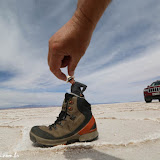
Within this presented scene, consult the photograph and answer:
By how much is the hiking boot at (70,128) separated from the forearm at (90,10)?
2.45ft

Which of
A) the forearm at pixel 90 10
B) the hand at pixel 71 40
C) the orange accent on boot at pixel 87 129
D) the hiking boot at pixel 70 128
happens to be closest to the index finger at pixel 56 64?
the hand at pixel 71 40

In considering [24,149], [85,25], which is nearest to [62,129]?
[24,149]

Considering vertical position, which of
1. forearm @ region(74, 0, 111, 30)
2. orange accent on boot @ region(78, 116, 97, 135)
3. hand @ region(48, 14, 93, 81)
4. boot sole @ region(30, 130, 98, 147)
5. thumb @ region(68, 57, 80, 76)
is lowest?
boot sole @ region(30, 130, 98, 147)

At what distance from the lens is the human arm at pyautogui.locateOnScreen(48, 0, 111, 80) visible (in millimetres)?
527

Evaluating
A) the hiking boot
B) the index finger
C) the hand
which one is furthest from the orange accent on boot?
the hand

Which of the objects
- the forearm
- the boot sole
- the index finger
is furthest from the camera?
the boot sole

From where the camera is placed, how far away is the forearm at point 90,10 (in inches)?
20.2

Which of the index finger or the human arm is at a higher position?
the human arm

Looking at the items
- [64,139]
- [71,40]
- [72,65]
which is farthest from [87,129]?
[71,40]

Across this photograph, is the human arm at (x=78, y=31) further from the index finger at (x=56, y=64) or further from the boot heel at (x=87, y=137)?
the boot heel at (x=87, y=137)

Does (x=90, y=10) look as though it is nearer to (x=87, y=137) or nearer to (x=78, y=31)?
(x=78, y=31)

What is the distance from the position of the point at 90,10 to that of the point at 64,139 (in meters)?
0.94

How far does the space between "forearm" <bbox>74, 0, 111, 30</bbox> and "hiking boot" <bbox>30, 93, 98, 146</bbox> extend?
2.45 feet

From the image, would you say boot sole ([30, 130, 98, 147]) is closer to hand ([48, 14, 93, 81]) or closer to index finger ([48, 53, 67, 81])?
index finger ([48, 53, 67, 81])
